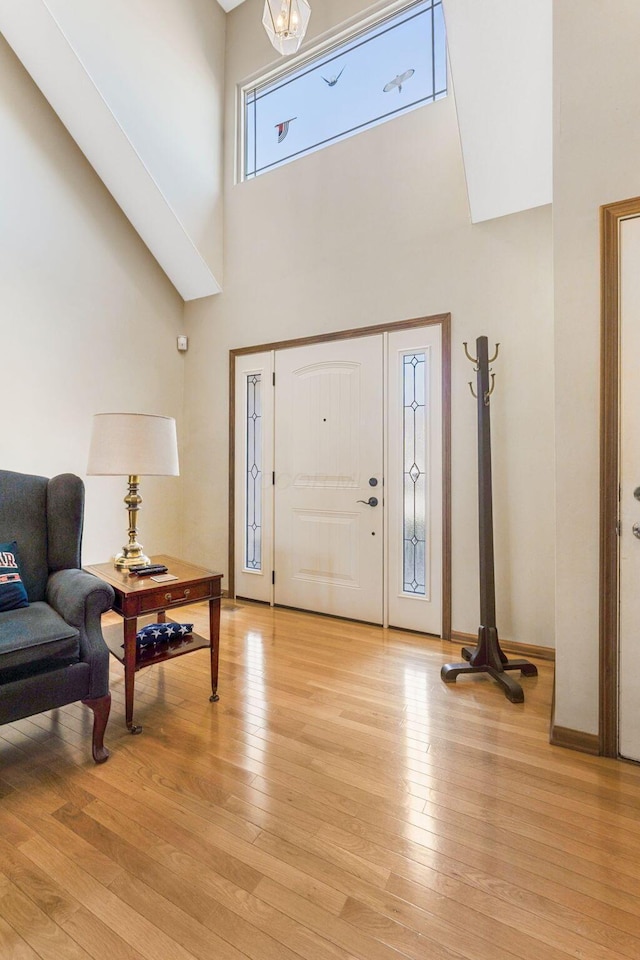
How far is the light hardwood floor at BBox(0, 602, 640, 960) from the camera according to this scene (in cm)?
114

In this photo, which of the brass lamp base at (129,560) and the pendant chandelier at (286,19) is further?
the brass lamp base at (129,560)

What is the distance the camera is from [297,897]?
1.24 m

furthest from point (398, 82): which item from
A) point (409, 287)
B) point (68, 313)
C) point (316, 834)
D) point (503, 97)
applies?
point (316, 834)

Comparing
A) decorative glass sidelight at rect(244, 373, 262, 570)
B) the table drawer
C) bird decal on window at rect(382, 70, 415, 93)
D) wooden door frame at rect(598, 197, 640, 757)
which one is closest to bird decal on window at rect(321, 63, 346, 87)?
bird decal on window at rect(382, 70, 415, 93)

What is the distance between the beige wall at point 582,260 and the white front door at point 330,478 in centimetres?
153

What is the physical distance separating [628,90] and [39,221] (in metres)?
3.46

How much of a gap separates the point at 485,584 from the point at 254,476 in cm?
208

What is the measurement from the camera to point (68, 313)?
11.5 ft

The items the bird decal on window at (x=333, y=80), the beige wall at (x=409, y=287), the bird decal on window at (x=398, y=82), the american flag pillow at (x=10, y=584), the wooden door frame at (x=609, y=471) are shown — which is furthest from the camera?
A: the bird decal on window at (x=333, y=80)

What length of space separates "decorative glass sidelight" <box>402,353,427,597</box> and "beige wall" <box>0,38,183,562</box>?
7.14ft

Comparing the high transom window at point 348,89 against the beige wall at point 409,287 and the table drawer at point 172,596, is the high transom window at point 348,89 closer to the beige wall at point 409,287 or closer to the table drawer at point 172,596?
the beige wall at point 409,287

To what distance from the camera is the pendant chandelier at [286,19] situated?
6.82 ft

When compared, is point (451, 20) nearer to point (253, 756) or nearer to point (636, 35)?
point (636, 35)

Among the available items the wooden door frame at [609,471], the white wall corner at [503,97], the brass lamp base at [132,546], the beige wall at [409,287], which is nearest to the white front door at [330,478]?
the beige wall at [409,287]
